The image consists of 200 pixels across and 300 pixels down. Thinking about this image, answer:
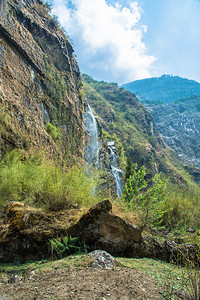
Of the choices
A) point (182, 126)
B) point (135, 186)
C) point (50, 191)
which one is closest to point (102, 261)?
point (50, 191)

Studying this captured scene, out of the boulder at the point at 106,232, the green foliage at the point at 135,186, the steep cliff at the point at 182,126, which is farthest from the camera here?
the steep cliff at the point at 182,126

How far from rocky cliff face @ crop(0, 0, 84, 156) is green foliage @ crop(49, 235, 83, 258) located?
242 inches

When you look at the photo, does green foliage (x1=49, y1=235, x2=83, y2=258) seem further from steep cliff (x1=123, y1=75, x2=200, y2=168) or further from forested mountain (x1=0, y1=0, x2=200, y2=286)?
steep cliff (x1=123, y1=75, x2=200, y2=168)

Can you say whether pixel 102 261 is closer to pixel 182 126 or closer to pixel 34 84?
pixel 34 84

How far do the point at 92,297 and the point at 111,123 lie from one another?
68.4 meters

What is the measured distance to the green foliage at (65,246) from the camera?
3.87 m

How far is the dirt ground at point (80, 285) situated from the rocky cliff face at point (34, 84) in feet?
23.1

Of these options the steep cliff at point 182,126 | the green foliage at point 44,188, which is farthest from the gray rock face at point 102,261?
the steep cliff at point 182,126

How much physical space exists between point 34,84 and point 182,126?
121m

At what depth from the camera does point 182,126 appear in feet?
388

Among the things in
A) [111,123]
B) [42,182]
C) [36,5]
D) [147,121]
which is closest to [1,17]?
[36,5]

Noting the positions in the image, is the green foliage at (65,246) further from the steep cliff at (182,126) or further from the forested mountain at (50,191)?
the steep cliff at (182,126)

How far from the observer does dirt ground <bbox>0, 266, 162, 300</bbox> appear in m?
2.30

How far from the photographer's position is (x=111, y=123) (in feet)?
227
